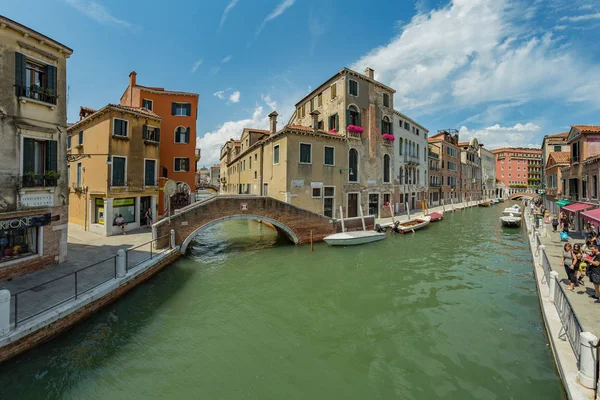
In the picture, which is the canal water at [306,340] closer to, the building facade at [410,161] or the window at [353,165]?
the window at [353,165]

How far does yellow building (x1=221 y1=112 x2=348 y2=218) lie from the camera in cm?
2019

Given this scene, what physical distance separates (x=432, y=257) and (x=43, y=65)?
1983cm

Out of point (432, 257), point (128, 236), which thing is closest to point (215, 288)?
point (128, 236)

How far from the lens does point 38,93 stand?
970 centimetres

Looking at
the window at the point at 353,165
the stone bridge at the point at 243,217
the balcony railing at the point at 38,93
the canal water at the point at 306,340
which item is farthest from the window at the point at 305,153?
the balcony railing at the point at 38,93

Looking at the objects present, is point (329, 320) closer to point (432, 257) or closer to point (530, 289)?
point (530, 289)

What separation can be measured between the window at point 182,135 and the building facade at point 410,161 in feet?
66.9

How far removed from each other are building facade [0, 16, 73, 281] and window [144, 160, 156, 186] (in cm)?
717

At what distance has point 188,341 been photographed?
732 cm

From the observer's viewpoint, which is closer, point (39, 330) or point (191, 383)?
point (191, 383)

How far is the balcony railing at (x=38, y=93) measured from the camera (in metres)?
9.15

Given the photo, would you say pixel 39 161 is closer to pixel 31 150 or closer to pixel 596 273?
pixel 31 150

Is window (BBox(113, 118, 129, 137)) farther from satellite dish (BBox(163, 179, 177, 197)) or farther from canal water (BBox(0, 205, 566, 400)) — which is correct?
canal water (BBox(0, 205, 566, 400))

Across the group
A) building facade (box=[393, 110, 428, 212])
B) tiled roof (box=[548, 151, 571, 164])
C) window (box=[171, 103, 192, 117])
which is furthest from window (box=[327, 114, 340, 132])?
tiled roof (box=[548, 151, 571, 164])
